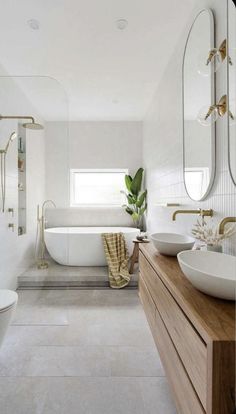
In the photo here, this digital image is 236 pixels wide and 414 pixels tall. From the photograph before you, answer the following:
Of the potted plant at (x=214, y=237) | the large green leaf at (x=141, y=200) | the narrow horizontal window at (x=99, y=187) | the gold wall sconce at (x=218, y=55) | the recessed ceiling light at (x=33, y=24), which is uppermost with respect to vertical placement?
the recessed ceiling light at (x=33, y=24)

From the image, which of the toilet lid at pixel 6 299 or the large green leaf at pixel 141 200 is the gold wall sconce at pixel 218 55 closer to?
the toilet lid at pixel 6 299

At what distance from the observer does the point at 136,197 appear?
4145 mm

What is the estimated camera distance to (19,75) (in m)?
2.74

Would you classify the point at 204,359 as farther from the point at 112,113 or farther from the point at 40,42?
the point at 112,113

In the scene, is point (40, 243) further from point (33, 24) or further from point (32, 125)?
point (33, 24)

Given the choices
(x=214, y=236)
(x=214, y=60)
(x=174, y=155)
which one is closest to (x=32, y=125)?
(x=174, y=155)

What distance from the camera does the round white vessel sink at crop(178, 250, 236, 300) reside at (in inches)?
30.6

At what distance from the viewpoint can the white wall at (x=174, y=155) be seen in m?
1.35

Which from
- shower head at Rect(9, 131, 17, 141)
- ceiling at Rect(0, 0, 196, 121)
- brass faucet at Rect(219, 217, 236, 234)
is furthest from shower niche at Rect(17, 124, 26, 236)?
brass faucet at Rect(219, 217, 236, 234)

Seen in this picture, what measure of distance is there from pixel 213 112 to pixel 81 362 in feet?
6.68

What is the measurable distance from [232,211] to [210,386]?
87cm

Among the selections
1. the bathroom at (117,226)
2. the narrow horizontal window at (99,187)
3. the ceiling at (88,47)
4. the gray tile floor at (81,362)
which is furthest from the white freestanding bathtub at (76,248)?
the ceiling at (88,47)

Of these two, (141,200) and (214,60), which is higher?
(214,60)

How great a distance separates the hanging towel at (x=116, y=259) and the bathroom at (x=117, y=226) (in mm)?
82
